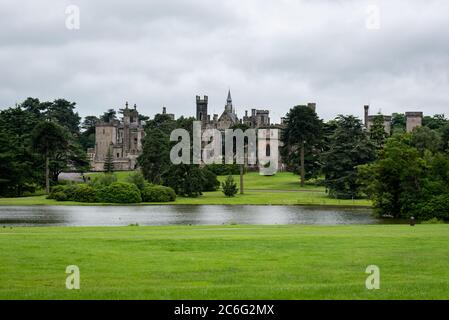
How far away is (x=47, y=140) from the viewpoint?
3068 inches

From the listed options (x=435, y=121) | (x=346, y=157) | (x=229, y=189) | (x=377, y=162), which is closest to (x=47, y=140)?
(x=229, y=189)

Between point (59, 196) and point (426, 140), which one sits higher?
point (426, 140)

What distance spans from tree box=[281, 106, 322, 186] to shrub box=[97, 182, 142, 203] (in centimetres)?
2705

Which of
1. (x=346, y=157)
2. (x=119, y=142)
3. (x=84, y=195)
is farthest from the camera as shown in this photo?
(x=119, y=142)

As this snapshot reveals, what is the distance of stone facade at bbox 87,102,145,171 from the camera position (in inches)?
4944

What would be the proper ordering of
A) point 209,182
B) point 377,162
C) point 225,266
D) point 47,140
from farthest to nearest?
point 209,182, point 47,140, point 377,162, point 225,266

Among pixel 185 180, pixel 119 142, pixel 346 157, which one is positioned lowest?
pixel 185 180

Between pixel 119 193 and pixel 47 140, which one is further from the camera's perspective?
pixel 47 140

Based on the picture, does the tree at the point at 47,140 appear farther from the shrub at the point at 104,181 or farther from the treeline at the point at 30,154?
the shrub at the point at 104,181

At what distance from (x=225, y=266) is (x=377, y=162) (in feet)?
129

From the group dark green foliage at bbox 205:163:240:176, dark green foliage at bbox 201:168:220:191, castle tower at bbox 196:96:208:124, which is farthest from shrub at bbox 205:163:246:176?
castle tower at bbox 196:96:208:124

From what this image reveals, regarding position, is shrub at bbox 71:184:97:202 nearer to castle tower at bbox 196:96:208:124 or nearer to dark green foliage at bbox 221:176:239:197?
dark green foliage at bbox 221:176:239:197

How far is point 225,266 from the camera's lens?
16.3 meters

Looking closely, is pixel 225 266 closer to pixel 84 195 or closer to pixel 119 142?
pixel 84 195
